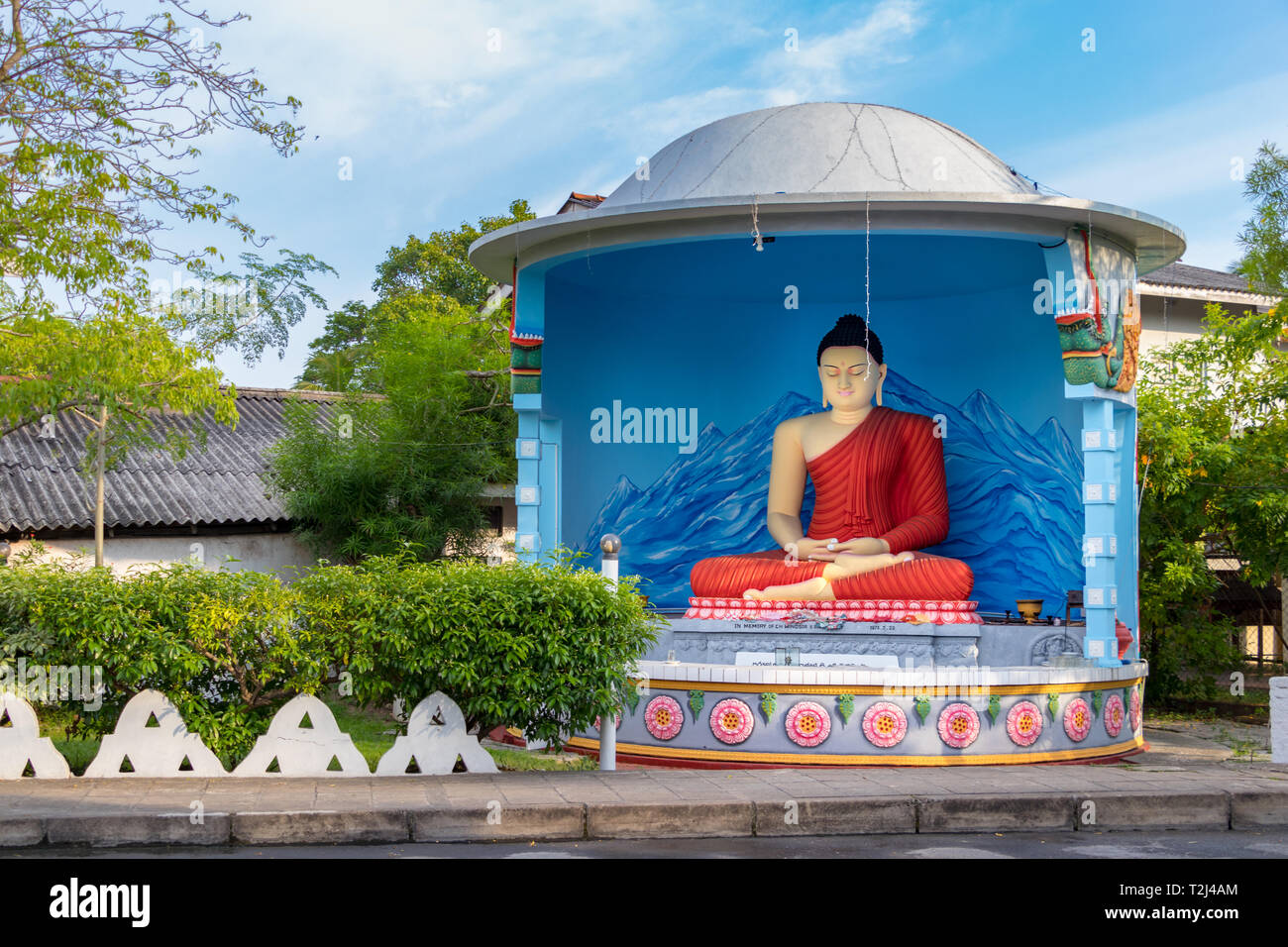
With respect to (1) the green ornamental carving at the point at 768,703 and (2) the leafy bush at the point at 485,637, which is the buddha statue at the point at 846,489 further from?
(2) the leafy bush at the point at 485,637

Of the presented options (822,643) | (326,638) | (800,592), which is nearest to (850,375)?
(800,592)

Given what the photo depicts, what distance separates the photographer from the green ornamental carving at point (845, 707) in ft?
34.3

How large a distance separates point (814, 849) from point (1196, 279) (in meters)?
18.3

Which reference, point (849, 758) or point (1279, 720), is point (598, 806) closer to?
point (849, 758)

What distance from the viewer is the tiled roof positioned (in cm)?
2106

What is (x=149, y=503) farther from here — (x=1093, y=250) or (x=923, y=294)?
(x=1093, y=250)

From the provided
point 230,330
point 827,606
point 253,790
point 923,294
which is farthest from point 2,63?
point 230,330

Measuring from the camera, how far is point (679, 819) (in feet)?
25.4

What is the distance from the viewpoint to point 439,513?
54.4 ft

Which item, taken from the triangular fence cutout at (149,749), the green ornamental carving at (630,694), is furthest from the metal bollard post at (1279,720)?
the triangular fence cutout at (149,749)

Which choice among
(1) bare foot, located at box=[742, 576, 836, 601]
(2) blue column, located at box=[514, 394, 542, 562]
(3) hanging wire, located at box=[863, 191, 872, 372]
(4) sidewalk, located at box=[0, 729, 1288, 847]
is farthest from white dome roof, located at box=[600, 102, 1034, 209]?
(4) sidewalk, located at box=[0, 729, 1288, 847]

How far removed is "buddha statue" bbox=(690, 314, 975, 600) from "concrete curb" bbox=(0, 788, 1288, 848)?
5932 millimetres

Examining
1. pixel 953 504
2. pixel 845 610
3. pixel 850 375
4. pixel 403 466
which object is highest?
pixel 850 375

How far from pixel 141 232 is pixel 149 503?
236 inches
